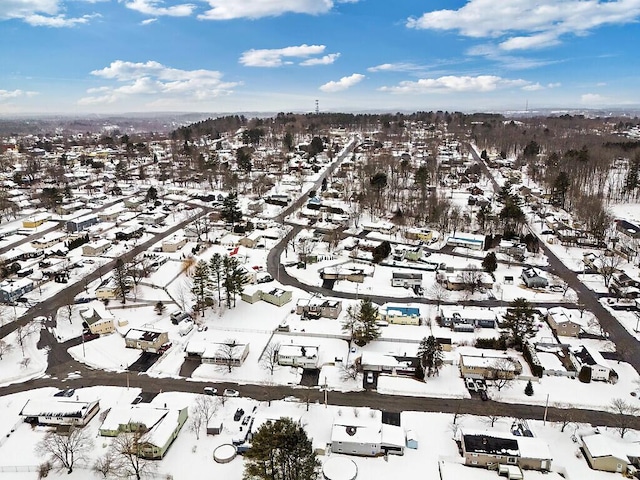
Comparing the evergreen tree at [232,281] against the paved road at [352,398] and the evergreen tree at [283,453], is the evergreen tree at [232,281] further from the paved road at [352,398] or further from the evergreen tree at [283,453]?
the evergreen tree at [283,453]

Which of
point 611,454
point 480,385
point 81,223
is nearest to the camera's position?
point 611,454

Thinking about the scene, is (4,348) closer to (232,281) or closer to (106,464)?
(106,464)

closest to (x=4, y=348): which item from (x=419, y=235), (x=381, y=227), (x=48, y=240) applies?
(x=48, y=240)

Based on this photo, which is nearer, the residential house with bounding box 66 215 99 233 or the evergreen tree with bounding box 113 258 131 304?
the evergreen tree with bounding box 113 258 131 304

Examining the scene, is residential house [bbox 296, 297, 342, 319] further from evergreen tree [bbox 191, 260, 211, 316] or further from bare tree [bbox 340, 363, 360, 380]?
evergreen tree [bbox 191, 260, 211, 316]

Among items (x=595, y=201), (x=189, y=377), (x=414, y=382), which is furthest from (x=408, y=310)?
(x=595, y=201)

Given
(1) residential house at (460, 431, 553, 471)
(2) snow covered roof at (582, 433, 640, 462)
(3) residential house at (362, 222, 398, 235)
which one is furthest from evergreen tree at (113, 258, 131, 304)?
(2) snow covered roof at (582, 433, 640, 462)

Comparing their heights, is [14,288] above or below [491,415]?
above
